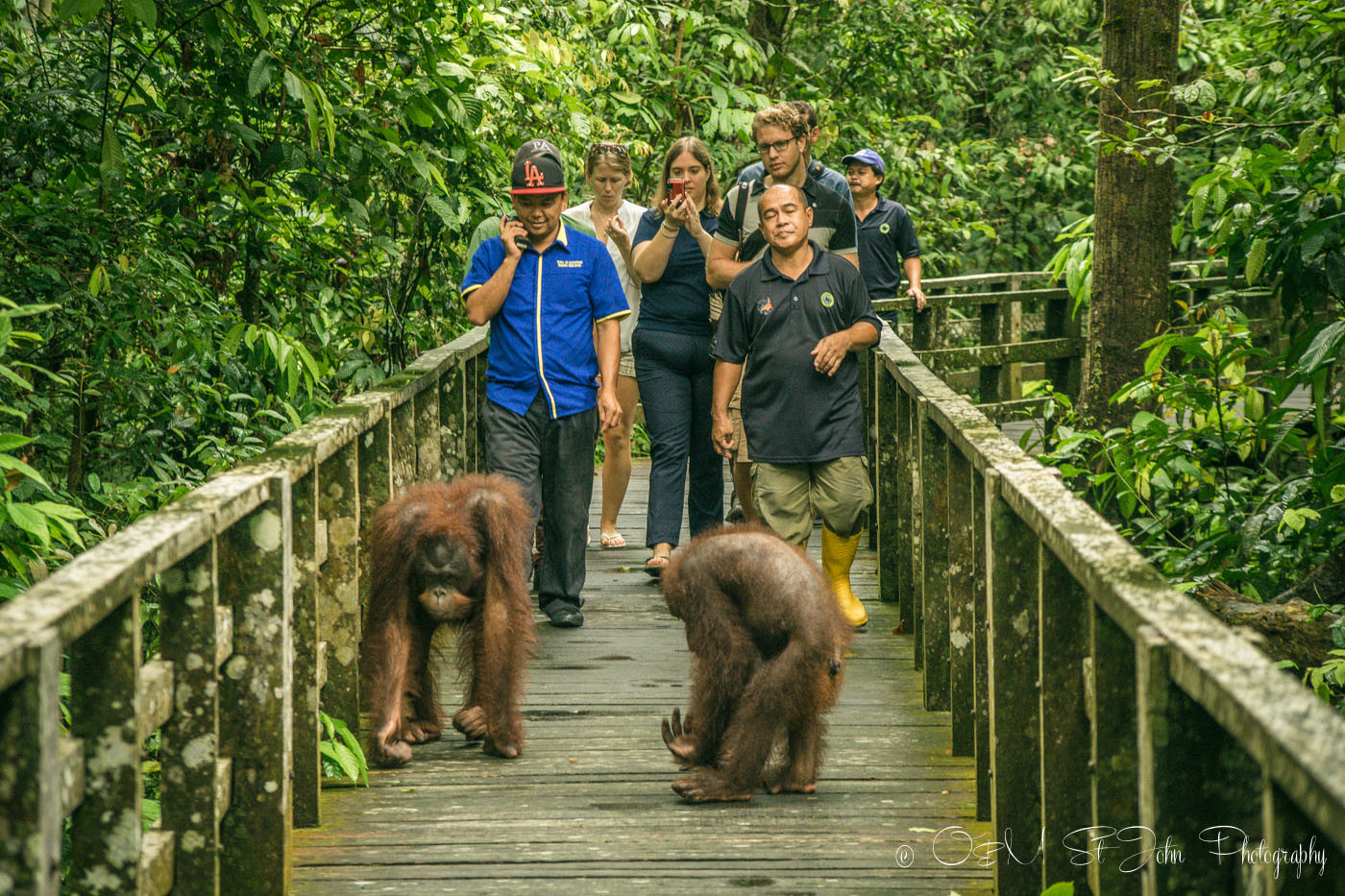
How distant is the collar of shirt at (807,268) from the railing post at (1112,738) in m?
3.02

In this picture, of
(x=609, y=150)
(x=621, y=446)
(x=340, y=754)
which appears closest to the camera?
(x=340, y=754)

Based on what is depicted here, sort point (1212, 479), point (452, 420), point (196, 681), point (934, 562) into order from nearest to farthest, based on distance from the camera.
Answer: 1. point (196, 681)
2. point (934, 562)
3. point (1212, 479)
4. point (452, 420)

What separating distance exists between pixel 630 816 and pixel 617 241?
11.0ft

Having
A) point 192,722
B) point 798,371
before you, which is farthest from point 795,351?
point 192,722

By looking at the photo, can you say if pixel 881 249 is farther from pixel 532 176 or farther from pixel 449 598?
pixel 449 598

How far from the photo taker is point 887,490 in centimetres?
663

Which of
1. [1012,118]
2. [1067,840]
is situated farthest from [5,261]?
[1012,118]

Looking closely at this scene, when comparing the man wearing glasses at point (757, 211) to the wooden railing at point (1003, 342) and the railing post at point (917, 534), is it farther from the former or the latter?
the wooden railing at point (1003, 342)

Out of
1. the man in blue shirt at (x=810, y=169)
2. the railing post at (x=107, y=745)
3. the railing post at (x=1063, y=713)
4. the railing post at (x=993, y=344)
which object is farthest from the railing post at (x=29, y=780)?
the railing post at (x=993, y=344)

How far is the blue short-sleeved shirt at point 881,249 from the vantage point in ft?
29.6

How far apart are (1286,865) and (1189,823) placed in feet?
1.22

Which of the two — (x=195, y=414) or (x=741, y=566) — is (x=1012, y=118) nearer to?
(x=195, y=414)

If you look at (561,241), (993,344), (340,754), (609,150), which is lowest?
(340,754)

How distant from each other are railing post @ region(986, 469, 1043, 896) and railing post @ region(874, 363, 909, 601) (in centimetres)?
302
